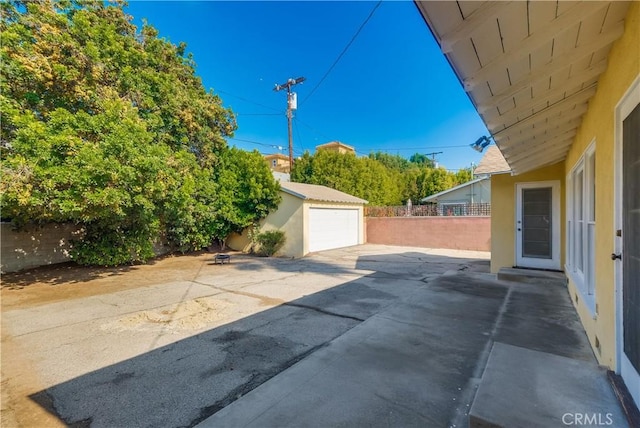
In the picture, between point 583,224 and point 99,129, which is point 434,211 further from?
point 99,129

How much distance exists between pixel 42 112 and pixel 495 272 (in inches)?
486

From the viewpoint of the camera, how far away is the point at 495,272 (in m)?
7.59

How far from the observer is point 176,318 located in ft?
16.2

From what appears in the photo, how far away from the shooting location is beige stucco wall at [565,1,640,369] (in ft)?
6.13

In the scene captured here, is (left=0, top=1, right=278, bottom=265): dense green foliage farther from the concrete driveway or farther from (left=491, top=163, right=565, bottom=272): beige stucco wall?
(left=491, top=163, right=565, bottom=272): beige stucco wall

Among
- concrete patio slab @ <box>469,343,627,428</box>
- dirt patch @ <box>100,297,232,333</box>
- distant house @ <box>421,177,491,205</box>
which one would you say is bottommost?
dirt patch @ <box>100,297,232,333</box>

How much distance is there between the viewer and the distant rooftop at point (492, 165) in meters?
7.18

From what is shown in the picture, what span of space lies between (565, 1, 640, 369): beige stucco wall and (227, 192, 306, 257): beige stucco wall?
1061 centimetres

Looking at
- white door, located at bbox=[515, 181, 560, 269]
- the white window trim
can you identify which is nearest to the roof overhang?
the white window trim

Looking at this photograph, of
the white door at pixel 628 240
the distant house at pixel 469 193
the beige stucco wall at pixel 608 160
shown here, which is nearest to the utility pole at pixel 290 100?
the distant house at pixel 469 193

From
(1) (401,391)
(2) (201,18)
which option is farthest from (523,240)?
(2) (201,18)

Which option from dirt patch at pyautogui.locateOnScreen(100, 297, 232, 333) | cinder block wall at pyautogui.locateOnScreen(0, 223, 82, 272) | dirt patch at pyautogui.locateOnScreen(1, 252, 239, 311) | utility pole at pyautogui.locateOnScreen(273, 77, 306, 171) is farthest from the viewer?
utility pole at pyautogui.locateOnScreen(273, 77, 306, 171)

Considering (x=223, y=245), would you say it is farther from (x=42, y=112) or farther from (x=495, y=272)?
(x=495, y=272)

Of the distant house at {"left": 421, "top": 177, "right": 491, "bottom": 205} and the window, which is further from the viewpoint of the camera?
the distant house at {"left": 421, "top": 177, "right": 491, "bottom": 205}
